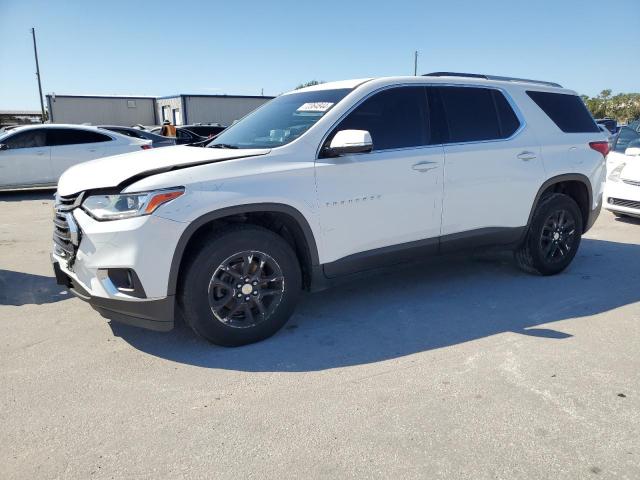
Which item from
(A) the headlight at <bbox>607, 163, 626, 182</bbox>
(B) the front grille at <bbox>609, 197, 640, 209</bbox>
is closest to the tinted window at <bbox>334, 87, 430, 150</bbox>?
(B) the front grille at <bbox>609, 197, 640, 209</bbox>

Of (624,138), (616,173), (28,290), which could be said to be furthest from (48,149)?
(624,138)

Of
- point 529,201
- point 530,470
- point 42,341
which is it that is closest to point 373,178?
point 529,201

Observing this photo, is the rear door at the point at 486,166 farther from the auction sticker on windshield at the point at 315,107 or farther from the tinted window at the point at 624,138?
the tinted window at the point at 624,138

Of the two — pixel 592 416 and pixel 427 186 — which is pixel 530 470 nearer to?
pixel 592 416

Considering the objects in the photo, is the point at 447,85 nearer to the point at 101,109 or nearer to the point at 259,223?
the point at 259,223

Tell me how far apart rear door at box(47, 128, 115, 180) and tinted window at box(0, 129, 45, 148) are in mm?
149

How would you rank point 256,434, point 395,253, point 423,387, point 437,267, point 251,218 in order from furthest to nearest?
point 437,267, point 395,253, point 251,218, point 423,387, point 256,434

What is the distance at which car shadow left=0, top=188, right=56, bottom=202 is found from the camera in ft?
34.3

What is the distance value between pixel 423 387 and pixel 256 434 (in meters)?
1.03

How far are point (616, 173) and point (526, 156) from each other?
13.5 ft

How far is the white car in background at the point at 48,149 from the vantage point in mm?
10250

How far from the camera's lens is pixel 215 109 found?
36125mm

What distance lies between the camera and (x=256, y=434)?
8.25ft

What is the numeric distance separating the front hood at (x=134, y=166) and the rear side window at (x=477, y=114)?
1738 millimetres
